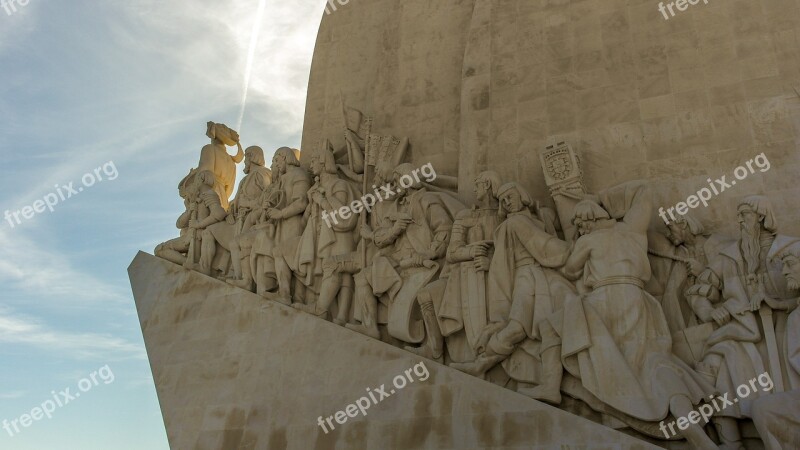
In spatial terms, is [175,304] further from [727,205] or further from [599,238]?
[727,205]

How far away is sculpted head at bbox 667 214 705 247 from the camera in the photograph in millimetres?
7543

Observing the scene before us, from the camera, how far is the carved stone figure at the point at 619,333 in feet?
21.1

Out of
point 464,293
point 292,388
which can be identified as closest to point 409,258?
point 464,293

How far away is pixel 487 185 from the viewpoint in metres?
8.35

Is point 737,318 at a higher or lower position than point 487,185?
lower

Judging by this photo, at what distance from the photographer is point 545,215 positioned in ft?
26.7

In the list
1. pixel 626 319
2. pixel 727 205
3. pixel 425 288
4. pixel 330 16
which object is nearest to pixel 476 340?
pixel 425 288

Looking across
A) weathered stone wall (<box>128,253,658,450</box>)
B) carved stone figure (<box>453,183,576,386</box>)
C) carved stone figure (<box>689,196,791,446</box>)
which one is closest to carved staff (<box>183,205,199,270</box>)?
weathered stone wall (<box>128,253,658,450</box>)

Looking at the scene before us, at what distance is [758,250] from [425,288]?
3198 mm

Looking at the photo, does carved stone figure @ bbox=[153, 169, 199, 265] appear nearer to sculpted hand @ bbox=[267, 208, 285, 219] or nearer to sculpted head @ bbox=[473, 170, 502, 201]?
sculpted hand @ bbox=[267, 208, 285, 219]

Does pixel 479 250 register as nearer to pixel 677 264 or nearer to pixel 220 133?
pixel 677 264

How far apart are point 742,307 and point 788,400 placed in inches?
44.1

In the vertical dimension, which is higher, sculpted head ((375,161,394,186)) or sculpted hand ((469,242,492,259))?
sculpted head ((375,161,394,186))
